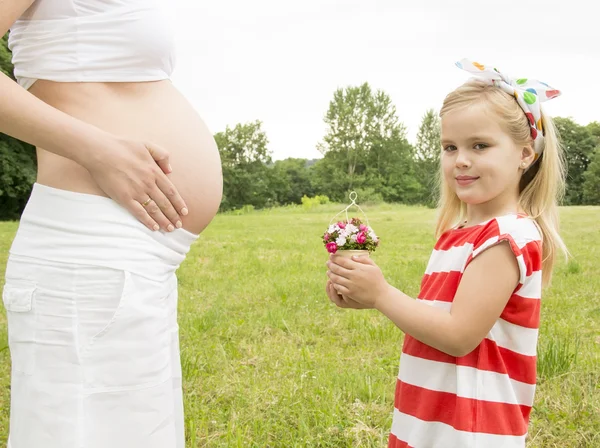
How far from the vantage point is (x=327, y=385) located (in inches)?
119

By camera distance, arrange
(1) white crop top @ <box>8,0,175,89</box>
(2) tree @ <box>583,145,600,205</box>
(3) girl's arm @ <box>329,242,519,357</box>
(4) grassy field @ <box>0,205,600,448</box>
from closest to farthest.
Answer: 1. (1) white crop top @ <box>8,0,175,89</box>
2. (3) girl's arm @ <box>329,242,519,357</box>
3. (4) grassy field @ <box>0,205,600,448</box>
4. (2) tree @ <box>583,145,600,205</box>

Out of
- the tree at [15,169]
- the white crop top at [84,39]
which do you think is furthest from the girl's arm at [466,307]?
the tree at [15,169]

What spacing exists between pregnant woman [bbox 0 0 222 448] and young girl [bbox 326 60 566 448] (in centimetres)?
50

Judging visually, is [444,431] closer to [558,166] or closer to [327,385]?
[558,166]

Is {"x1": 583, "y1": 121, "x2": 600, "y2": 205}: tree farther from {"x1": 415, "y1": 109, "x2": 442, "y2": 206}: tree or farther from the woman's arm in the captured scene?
the woman's arm

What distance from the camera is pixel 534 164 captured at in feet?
5.33

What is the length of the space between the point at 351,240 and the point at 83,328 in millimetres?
680

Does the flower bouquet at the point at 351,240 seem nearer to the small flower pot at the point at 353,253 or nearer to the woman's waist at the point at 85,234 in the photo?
the small flower pot at the point at 353,253

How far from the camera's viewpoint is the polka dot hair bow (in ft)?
5.09

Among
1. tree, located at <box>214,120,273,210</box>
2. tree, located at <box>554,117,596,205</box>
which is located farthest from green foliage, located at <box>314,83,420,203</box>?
A: tree, located at <box>554,117,596,205</box>

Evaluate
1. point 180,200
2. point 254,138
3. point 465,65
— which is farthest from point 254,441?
point 254,138

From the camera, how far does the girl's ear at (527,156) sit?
61.7 inches

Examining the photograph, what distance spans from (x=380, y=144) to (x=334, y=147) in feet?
14.0

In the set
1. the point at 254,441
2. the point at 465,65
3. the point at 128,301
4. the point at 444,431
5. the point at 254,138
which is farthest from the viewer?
the point at 254,138
